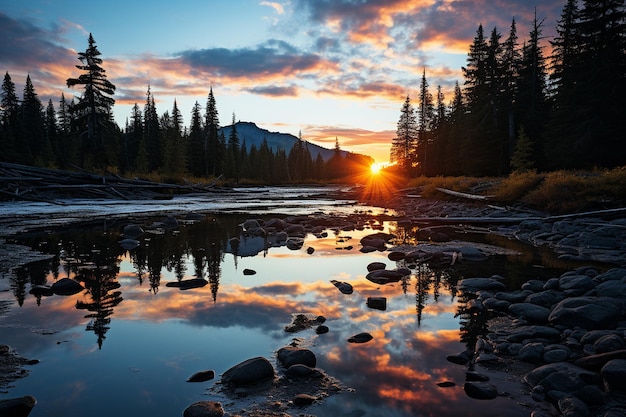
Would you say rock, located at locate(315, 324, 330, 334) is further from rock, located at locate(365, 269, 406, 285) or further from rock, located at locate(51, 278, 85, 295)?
rock, located at locate(51, 278, 85, 295)

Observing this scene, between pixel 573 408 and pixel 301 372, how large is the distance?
8.16ft

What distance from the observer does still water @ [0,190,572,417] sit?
3.46 m

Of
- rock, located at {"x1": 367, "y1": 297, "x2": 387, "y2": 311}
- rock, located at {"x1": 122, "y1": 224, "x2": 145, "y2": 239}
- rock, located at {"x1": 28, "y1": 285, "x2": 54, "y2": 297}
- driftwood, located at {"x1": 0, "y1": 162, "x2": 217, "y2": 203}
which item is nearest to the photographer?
rock, located at {"x1": 367, "y1": 297, "x2": 387, "y2": 311}

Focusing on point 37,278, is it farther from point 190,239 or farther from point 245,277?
point 190,239

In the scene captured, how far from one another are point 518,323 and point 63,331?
6.40 meters

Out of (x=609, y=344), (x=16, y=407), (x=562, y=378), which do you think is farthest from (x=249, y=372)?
(x=609, y=344)

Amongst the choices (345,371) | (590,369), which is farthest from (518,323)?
(345,371)

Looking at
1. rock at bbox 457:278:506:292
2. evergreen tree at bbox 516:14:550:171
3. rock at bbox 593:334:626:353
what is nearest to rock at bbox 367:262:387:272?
rock at bbox 457:278:506:292

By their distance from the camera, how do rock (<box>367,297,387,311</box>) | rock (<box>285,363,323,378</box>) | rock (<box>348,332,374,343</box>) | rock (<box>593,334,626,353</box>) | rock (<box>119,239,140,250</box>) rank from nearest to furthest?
rock (<box>285,363,323,378</box>) → rock (<box>593,334,626,353</box>) → rock (<box>348,332,374,343</box>) → rock (<box>367,297,387,311</box>) → rock (<box>119,239,140,250</box>)

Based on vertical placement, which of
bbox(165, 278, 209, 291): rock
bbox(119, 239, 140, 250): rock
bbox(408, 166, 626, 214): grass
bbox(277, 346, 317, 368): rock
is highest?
bbox(408, 166, 626, 214): grass

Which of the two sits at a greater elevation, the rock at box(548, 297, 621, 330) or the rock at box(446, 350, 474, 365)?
the rock at box(548, 297, 621, 330)

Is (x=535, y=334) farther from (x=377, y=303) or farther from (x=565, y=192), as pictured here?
(x=565, y=192)

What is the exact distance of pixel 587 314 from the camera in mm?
4938

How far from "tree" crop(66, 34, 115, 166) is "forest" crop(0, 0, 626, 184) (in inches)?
3.8
